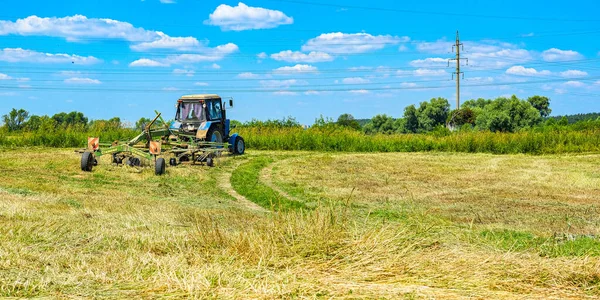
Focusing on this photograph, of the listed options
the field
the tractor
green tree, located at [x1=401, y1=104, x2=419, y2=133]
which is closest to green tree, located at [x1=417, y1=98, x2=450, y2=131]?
green tree, located at [x1=401, y1=104, x2=419, y2=133]

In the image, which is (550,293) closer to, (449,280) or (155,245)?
(449,280)

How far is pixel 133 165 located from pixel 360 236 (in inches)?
509

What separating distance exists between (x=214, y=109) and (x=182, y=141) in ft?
9.41

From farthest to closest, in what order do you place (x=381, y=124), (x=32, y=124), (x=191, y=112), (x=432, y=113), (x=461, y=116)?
1. (x=381, y=124)
2. (x=432, y=113)
3. (x=461, y=116)
4. (x=32, y=124)
5. (x=191, y=112)

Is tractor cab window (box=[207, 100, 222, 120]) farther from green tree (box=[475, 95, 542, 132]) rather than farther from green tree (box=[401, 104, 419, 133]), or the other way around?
green tree (box=[401, 104, 419, 133])

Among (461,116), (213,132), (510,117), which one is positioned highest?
(461,116)

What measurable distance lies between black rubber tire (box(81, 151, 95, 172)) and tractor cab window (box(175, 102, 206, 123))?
5487 millimetres

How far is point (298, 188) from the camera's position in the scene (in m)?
14.2

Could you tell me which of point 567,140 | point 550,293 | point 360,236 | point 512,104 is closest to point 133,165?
point 360,236

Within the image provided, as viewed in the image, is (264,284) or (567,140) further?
(567,140)

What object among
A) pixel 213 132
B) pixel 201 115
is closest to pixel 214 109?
pixel 201 115

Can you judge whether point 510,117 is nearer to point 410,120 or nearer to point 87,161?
point 410,120

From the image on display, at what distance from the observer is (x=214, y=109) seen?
21656mm

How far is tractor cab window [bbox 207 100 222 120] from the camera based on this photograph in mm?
21344
